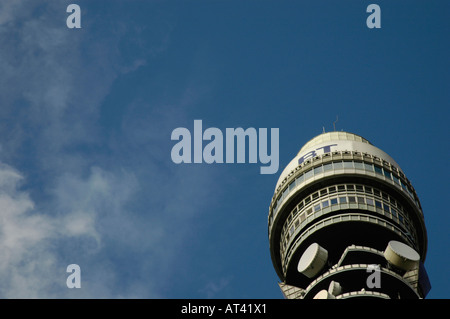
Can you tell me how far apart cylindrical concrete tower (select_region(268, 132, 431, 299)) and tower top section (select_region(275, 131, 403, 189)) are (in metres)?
0.15

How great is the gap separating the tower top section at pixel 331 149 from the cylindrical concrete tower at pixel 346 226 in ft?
0.49

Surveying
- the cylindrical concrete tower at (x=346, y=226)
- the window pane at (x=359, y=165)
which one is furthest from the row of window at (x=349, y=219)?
the window pane at (x=359, y=165)

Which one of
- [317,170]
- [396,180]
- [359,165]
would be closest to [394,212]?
[396,180]

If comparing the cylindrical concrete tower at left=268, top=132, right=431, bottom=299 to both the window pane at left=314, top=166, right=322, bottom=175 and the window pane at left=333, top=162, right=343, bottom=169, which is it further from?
the window pane at left=333, top=162, right=343, bottom=169

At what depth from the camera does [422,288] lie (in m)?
104

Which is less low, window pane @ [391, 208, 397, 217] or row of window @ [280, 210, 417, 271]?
window pane @ [391, 208, 397, 217]

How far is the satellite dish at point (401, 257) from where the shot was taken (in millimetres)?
102438

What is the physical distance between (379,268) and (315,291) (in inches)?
336

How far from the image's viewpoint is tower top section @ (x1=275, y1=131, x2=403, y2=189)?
117812 millimetres

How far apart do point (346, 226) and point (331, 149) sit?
15.5 meters

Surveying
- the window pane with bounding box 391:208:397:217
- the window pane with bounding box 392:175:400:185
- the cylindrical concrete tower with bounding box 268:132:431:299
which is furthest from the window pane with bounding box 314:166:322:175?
the window pane with bounding box 391:208:397:217

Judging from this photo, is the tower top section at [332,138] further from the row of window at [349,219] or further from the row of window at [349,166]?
the row of window at [349,219]
